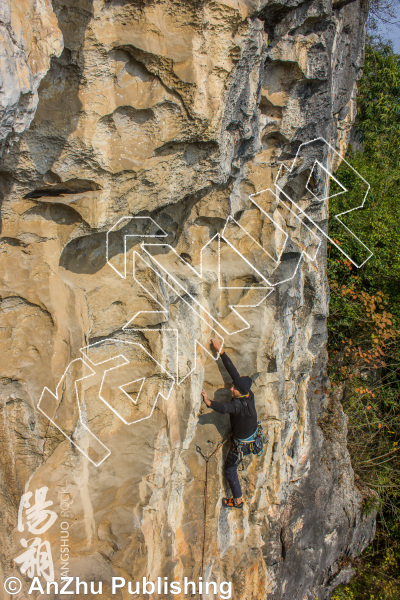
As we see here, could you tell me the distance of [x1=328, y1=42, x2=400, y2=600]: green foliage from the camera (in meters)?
7.61

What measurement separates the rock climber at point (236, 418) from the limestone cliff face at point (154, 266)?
5.4 inches

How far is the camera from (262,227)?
4586mm

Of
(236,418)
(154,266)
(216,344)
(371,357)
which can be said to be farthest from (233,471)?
(371,357)

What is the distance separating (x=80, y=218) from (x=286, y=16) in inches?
92.8

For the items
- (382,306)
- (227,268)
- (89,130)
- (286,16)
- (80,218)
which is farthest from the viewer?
(382,306)

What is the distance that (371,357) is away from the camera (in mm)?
7516

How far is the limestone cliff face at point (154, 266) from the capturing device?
9.36 ft

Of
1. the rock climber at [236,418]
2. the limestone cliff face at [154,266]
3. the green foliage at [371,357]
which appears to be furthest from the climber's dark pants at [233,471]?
the green foliage at [371,357]

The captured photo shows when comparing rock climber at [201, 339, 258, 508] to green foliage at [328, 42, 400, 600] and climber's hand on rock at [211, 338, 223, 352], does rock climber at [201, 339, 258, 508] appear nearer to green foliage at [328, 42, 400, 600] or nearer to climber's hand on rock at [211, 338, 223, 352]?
climber's hand on rock at [211, 338, 223, 352]

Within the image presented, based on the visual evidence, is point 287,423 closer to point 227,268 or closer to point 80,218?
point 227,268

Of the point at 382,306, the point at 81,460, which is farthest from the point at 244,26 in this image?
the point at 382,306

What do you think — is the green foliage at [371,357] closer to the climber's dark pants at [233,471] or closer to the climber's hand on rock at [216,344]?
the climber's dark pants at [233,471]

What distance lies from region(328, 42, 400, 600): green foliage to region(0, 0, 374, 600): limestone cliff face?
2388mm

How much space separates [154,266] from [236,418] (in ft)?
5.68
